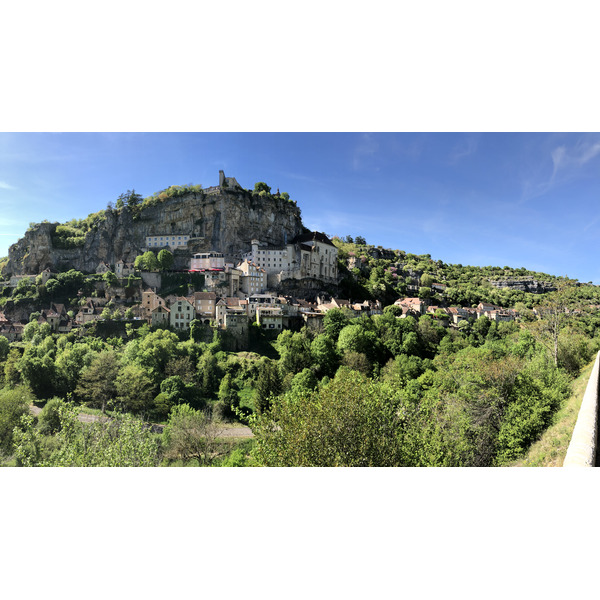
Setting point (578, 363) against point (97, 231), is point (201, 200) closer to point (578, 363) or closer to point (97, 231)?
point (97, 231)

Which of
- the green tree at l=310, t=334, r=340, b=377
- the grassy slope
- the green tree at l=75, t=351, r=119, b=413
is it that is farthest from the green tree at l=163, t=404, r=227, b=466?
the grassy slope

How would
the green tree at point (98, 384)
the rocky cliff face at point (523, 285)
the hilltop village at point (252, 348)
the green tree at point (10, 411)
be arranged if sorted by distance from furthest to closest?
the rocky cliff face at point (523, 285)
the green tree at point (98, 384)
the green tree at point (10, 411)
the hilltop village at point (252, 348)

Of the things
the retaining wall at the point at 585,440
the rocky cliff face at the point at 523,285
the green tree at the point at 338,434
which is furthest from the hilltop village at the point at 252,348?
the retaining wall at the point at 585,440

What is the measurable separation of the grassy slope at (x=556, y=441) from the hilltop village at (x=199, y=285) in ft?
30.0

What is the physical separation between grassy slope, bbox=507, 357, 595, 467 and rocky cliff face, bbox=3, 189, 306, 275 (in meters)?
15.0

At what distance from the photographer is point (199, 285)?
14.9 meters

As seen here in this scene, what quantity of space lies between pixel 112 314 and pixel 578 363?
484 inches

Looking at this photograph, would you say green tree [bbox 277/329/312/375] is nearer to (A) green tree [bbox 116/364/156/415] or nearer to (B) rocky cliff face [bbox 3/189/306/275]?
(A) green tree [bbox 116/364/156/415]

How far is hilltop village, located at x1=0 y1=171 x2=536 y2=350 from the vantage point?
430 inches

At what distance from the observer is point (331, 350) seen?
1117 cm

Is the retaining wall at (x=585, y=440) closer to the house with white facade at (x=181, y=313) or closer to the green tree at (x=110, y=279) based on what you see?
the house with white facade at (x=181, y=313)

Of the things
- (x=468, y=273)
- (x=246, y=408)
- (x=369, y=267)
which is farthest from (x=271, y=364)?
(x=468, y=273)

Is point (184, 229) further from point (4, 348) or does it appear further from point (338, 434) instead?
point (338, 434)

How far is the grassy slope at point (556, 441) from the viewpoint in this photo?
9.51 ft
